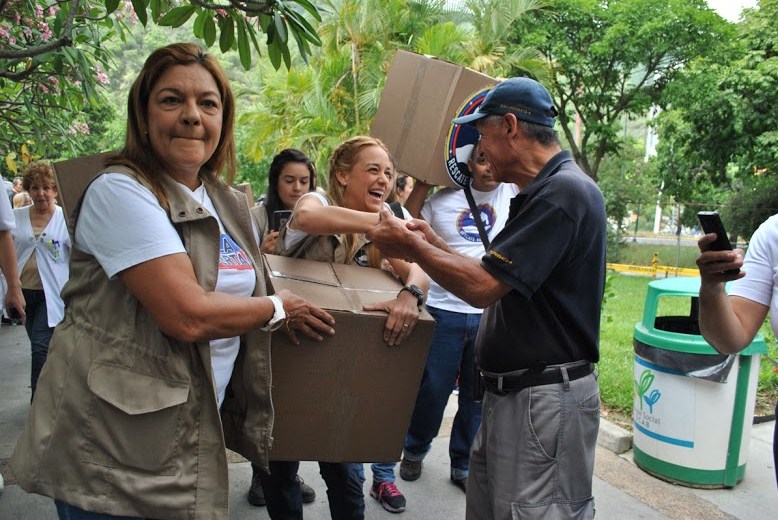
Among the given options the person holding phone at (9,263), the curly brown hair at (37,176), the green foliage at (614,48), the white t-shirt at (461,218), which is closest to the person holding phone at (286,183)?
the white t-shirt at (461,218)

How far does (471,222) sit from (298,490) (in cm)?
176

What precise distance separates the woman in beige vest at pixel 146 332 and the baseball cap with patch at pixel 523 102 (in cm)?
89

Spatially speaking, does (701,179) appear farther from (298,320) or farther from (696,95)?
(298,320)

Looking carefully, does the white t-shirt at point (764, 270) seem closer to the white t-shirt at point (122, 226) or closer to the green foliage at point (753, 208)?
the white t-shirt at point (122, 226)

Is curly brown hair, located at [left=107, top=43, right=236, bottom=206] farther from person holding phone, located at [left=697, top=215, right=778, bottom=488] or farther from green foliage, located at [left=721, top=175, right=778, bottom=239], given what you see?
green foliage, located at [left=721, top=175, right=778, bottom=239]

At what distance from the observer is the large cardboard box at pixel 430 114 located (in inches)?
115

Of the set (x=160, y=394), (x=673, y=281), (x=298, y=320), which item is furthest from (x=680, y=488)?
(x=160, y=394)

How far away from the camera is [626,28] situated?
15617 millimetres

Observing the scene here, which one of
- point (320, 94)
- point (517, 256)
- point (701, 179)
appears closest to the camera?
point (517, 256)

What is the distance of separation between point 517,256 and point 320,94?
485 inches

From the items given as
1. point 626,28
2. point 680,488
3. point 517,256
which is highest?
point 626,28

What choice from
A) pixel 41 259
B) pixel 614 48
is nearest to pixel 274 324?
pixel 41 259

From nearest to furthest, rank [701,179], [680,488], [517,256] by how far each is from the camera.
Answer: [517,256], [680,488], [701,179]

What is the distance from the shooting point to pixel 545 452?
1.93m
